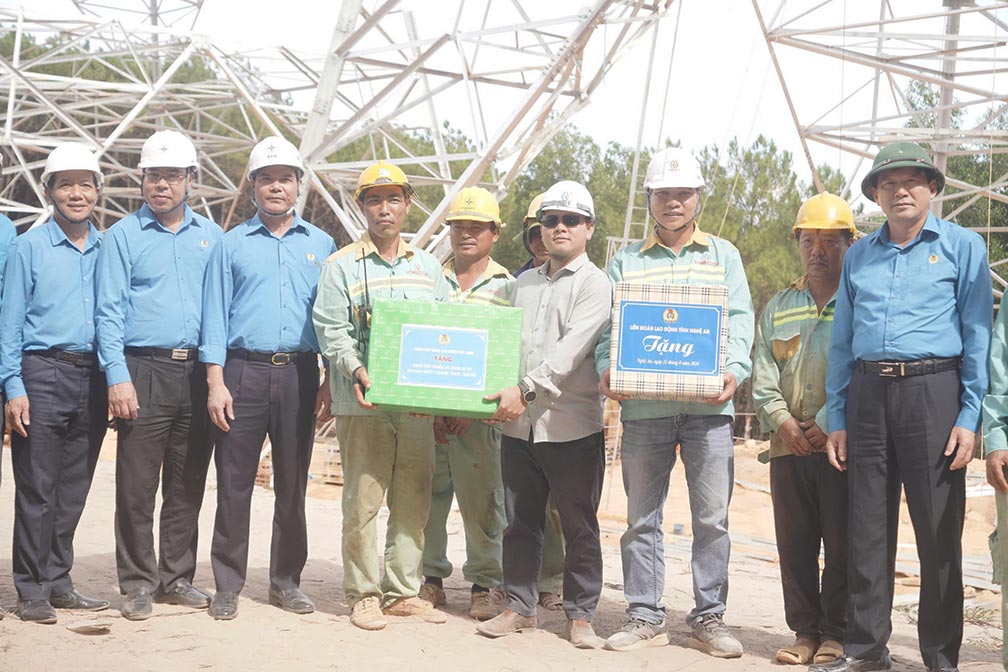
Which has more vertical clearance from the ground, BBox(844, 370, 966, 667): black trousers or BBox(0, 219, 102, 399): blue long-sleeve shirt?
BBox(0, 219, 102, 399): blue long-sleeve shirt

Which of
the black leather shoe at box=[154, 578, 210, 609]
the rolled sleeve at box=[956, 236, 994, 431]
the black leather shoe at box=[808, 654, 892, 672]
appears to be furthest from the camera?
the black leather shoe at box=[154, 578, 210, 609]

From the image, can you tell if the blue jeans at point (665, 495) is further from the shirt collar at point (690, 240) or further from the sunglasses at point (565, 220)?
the sunglasses at point (565, 220)

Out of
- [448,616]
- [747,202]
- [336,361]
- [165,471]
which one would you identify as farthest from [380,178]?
[747,202]

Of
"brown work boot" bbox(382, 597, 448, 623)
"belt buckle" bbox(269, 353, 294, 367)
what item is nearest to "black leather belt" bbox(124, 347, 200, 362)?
"belt buckle" bbox(269, 353, 294, 367)

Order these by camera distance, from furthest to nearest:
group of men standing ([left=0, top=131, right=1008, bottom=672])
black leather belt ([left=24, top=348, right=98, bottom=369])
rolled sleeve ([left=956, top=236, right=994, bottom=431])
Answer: black leather belt ([left=24, top=348, right=98, bottom=369]) < group of men standing ([left=0, top=131, right=1008, bottom=672]) < rolled sleeve ([left=956, top=236, right=994, bottom=431])

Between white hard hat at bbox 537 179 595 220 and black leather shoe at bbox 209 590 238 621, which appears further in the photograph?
black leather shoe at bbox 209 590 238 621

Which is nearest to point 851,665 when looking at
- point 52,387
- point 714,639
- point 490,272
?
point 714,639

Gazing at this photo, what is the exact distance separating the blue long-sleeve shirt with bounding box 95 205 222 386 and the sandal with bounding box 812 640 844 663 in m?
3.56

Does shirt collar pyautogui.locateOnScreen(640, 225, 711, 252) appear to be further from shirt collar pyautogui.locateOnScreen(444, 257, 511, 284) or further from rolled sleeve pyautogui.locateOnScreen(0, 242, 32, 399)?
rolled sleeve pyautogui.locateOnScreen(0, 242, 32, 399)

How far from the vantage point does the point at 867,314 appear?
539 centimetres

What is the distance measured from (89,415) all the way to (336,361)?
1.43 meters

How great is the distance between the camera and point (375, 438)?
6.18 m

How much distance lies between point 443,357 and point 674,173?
1.48m

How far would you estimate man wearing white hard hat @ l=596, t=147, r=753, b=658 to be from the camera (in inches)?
227
